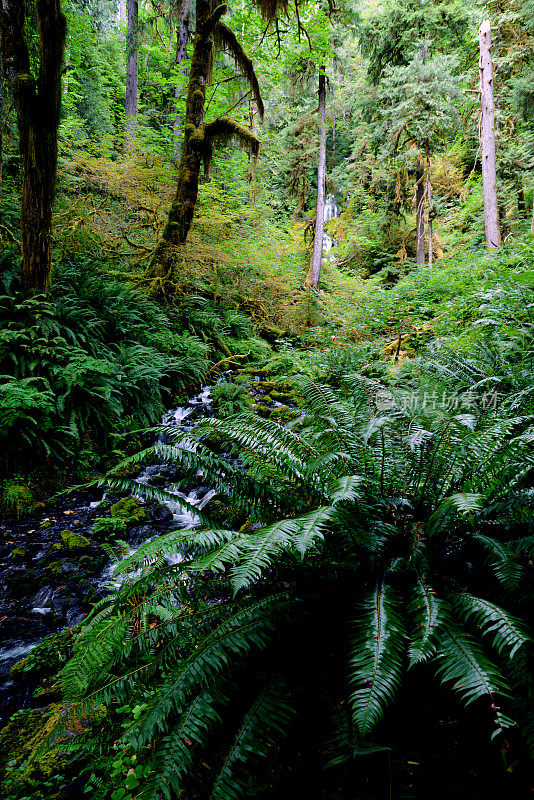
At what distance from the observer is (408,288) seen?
11.6m

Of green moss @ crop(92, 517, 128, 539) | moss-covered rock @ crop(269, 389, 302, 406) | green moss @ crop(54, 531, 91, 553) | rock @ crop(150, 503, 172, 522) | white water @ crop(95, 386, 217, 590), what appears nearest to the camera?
white water @ crop(95, 386, 217, 590)

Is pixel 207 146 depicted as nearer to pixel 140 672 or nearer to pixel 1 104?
pixel 1 104

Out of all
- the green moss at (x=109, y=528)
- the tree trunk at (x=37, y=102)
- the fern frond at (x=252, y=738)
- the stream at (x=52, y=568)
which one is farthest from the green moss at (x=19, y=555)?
the tree trunk at (x=37, y=102)

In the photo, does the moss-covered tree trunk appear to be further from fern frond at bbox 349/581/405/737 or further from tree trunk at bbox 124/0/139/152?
fern frond at bbox 349/581/405/737

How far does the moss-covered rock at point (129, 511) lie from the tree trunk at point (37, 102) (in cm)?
362

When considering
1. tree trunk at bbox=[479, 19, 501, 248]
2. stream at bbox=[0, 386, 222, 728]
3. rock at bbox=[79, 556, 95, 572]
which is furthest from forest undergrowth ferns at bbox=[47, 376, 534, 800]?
tree trunk at bbox=[479, 19, 501, 248]

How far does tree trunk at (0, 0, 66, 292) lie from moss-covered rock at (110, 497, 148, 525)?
142 inches

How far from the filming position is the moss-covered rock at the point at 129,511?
4031mm

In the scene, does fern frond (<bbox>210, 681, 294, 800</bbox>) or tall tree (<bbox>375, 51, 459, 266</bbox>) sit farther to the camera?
tall tree (<bbox>375, 51, 459, 266</bbox>)

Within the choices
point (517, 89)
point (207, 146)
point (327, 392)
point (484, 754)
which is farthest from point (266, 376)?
point (517, 89)

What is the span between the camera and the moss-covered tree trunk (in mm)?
7459

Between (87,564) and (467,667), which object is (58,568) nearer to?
(87,564)

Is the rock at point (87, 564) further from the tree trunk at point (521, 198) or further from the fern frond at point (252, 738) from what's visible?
the tree trunk at point (521, 198)

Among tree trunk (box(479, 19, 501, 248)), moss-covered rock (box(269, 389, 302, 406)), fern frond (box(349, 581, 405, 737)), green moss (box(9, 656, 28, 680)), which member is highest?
tree trunk (box(479, 19, 501, 248))
